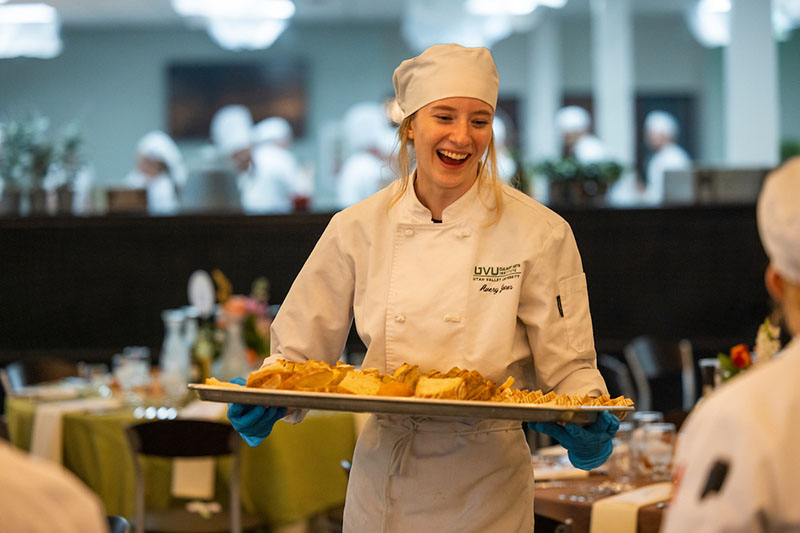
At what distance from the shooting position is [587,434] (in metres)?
1.68

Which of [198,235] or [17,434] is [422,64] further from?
[198,235]

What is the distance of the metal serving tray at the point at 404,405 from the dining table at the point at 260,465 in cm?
181

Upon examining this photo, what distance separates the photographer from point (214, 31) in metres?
9.13

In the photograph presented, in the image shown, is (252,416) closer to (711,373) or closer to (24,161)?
(711,373)

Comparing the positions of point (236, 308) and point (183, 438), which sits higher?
point (236, 308)

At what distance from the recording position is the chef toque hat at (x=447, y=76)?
1.81 meters

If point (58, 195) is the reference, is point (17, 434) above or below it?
below

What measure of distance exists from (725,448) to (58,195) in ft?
19.0

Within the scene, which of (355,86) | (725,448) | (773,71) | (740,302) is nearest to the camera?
(725,448)

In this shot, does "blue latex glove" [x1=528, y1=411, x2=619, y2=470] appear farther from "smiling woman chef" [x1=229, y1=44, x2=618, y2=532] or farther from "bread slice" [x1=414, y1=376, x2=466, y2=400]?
"bread slice" [x1=414, y1=376, x2=466, y2=400]

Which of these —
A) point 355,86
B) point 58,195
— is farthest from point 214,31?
point 58,195

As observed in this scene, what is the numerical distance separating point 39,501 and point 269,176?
282 inches

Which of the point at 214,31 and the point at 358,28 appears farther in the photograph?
the point at 358,28

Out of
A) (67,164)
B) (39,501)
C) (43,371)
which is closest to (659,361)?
(43,371)
